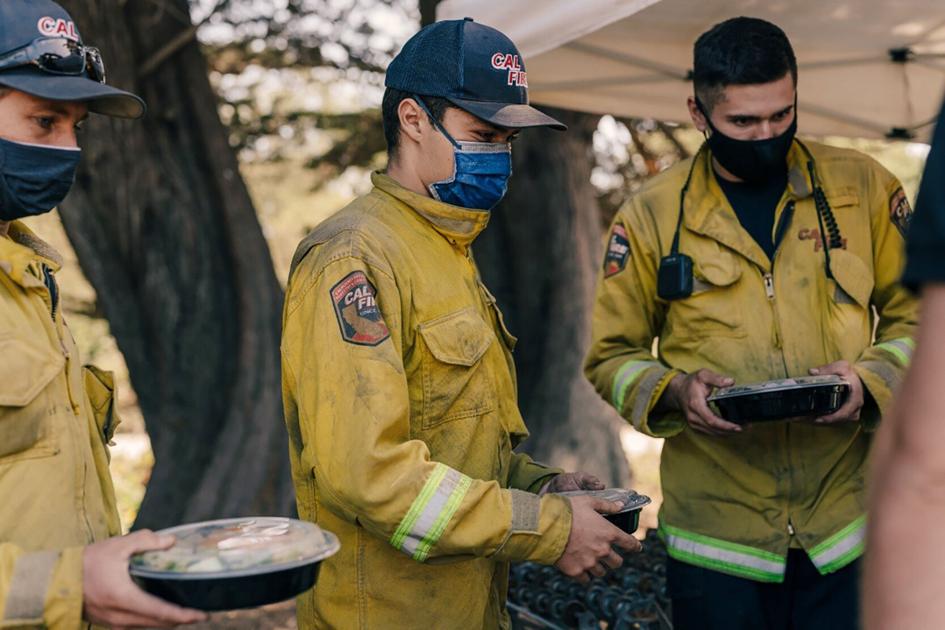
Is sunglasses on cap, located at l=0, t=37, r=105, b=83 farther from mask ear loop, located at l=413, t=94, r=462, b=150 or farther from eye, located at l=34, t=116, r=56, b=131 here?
mask ear loop, located at l=413, t=94, r=462, b=150

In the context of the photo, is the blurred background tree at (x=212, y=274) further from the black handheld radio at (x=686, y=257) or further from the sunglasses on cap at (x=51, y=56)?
the sunglasses on cap at (x=51, y=56)

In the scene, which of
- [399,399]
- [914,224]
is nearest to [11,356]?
[399,399]

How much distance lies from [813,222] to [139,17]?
4898 mm

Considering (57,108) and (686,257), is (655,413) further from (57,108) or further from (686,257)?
(57,108)

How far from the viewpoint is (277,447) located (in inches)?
270

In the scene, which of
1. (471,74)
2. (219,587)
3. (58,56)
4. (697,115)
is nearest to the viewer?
(219,587)

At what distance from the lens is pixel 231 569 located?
6.40 feet

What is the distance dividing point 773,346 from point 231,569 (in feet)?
6.62

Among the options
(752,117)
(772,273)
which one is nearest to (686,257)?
(772,273)

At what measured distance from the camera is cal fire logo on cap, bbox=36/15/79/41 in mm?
2461

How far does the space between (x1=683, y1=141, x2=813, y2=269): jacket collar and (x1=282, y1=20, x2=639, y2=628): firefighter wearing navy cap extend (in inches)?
34.0

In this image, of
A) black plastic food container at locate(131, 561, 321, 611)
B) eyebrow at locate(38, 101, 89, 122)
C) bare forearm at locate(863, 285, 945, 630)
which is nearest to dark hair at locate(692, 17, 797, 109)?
eyebrow at locate(38, 101, 89, 122)

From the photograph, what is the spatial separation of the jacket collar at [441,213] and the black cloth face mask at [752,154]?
1.03 m

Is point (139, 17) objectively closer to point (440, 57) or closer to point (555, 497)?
point (440, 57)
